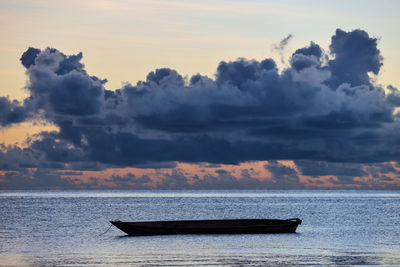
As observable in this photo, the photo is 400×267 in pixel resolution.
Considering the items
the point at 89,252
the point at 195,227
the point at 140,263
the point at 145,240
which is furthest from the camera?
the point at 195,227

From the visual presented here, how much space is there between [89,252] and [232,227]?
75.2 feet

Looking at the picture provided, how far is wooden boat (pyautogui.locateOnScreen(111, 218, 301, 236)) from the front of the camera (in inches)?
3108

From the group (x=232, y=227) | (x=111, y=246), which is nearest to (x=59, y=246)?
(x=111, y=246)

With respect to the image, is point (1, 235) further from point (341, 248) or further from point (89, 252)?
point (341, 248)

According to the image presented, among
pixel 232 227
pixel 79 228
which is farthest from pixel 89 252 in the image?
pixel 79 228

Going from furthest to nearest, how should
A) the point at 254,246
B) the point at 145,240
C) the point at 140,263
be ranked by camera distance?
the point at 145,240
the point at 254,246
the point at 140,263

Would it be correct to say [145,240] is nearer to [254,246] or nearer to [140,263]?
[254,246]

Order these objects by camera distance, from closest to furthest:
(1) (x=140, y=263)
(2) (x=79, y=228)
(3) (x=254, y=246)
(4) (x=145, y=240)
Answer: (1) (x=140, y=263) → (3) (x=254, y=246) → (4) (x=145, y=240) → (2) (x=79, y=228)

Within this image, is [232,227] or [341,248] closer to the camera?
[341,248]

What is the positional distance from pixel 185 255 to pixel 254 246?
10.9 meters

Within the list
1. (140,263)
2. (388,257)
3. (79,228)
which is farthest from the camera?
(79,228)

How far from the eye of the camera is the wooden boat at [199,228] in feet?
259

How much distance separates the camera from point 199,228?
7919 centimetres

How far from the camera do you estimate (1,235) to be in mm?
84062
